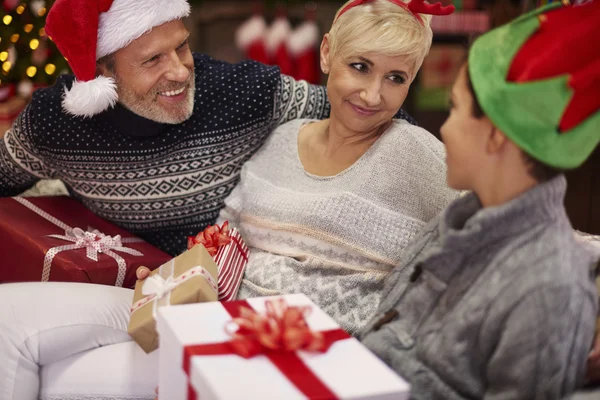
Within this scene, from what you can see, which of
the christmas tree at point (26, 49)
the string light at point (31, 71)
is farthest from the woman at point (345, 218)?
the string light at point (31, 71)

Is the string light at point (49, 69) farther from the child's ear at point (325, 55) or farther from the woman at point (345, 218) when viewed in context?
the child's ear at point (325, 55)

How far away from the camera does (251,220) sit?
188cm

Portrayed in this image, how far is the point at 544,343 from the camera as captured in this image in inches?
41.9

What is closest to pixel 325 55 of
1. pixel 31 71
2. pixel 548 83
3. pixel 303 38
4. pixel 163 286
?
pixel 163 286

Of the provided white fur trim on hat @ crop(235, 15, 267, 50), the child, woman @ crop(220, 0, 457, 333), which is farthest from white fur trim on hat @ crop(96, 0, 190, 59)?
white fur trim on hat @ crop(235, 15, 267, 50)

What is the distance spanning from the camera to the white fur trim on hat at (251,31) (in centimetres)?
496

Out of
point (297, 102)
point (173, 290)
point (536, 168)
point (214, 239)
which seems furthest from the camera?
point (297, 102)

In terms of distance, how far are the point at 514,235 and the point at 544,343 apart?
204 millimetres

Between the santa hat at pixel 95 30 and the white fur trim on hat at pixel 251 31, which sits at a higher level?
the santa hat at pixel 95 30

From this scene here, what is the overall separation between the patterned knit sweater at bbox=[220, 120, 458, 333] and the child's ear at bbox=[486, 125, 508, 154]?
514mm

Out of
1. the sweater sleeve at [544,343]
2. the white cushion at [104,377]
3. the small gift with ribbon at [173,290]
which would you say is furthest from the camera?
Answer: the white cushion at [104,377]

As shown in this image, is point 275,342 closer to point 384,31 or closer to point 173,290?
point 173,290

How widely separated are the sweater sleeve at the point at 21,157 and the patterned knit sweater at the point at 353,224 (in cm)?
83

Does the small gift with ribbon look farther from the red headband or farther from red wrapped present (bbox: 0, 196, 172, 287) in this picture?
the red headband
